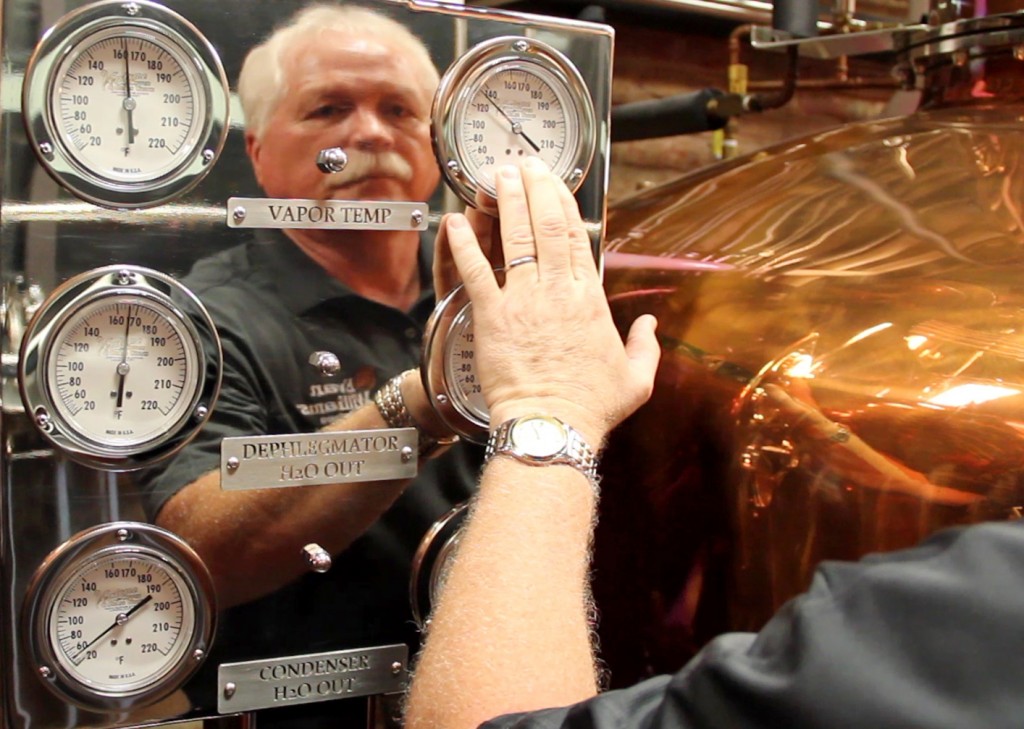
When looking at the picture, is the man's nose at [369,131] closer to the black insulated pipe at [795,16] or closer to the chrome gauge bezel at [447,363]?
the chrome gauge bezel at [447,363]

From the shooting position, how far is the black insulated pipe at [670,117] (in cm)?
142

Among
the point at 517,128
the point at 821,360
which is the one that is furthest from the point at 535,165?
the point at 821,360

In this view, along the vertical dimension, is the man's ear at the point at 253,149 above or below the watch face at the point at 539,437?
above

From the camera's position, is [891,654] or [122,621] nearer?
[891,654]

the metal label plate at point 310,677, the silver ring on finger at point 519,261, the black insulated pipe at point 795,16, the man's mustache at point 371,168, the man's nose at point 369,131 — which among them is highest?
the black insulated pipe at point 795,16

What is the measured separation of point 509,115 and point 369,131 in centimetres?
12

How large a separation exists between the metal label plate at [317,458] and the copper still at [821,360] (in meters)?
0.26

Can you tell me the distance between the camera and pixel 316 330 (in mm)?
902

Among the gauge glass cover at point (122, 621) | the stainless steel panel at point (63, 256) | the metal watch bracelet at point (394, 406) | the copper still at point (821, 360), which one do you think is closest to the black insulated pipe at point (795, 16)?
the copper still at point (821, 360)

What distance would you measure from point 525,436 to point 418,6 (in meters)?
0.35

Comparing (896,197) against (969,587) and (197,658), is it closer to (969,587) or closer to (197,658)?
(969,587)

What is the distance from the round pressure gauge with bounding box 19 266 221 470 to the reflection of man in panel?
0.07 feet

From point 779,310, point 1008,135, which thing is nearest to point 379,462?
point 779,310

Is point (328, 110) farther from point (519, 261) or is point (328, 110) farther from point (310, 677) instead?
point (310, 677)
